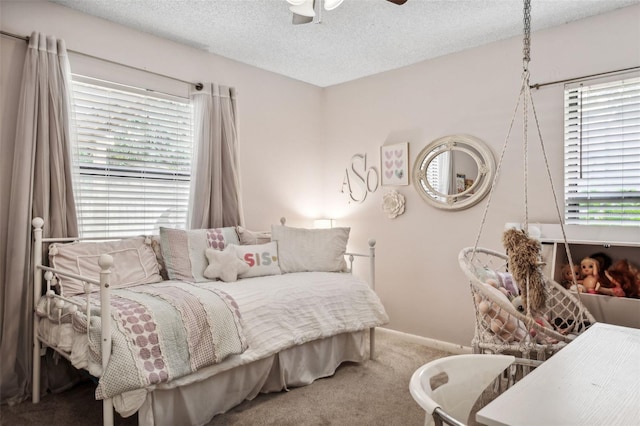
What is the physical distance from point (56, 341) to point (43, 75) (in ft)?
4.98

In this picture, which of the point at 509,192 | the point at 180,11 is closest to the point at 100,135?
the point at 180,11

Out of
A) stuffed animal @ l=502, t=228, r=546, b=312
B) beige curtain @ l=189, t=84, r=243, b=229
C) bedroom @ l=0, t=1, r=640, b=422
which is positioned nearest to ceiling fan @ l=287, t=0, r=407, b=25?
stuffed animal @ l=502, t=228, r=546, b=312

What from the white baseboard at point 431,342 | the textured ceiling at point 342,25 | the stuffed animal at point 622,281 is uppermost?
the textured ceiling at point 342,25

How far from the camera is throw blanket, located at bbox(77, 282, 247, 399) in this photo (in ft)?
5.72

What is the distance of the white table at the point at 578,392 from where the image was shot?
32.2 inches

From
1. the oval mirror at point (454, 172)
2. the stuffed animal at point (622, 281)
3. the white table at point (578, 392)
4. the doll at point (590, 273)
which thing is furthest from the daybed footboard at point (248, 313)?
the white table at point (578, 392)

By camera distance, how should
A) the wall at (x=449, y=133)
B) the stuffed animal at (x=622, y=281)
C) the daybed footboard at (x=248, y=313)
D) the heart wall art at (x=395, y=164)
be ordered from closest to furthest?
1. the daybed footboard at (x=248, y=313)
2. the stuffed animal at (x=622, y=281)
3. the wall at (x=449, y=133)
4. the heart wall art at (x=395, y=164)

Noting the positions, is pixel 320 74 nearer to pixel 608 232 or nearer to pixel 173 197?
pixel 173 197

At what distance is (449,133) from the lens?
337cm

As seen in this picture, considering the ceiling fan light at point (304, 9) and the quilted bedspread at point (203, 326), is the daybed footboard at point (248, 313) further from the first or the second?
the ceiling fan light at point (304, 9)

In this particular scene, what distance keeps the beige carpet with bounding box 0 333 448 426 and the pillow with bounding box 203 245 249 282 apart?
78cm

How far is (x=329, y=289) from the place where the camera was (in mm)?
2818

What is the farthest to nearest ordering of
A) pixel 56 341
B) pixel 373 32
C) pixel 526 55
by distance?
pixel 373 32
pixel 56 341
pixel 526 55

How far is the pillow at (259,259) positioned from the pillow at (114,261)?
0.57m
